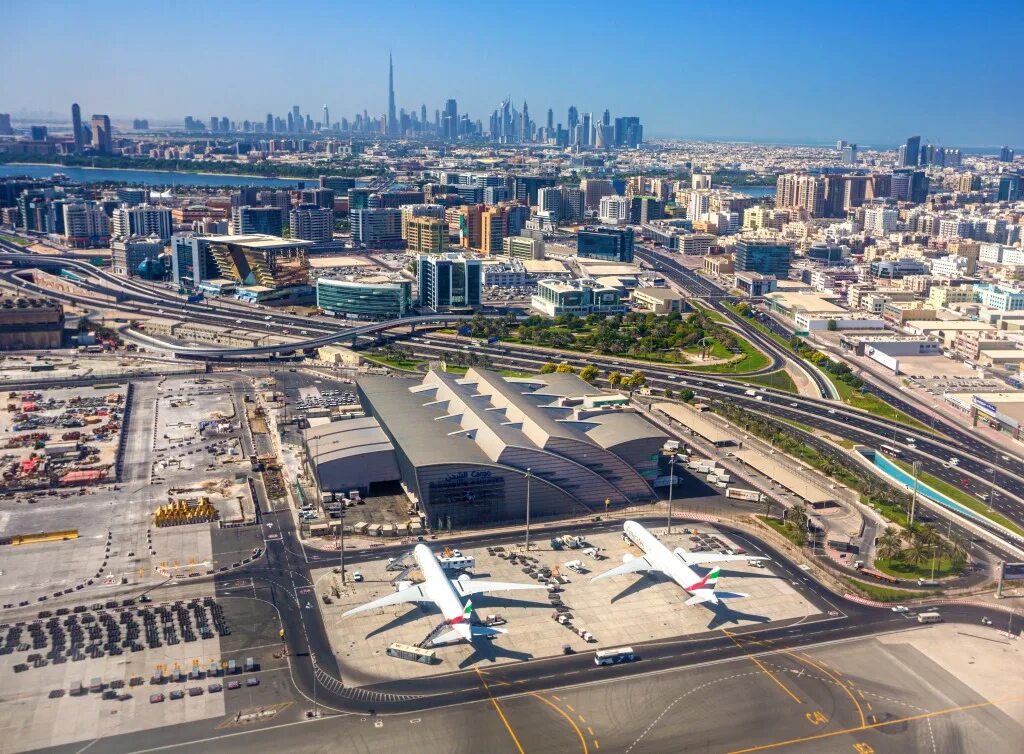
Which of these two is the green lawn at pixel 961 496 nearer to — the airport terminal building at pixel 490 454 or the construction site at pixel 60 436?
the airport terminal building at pixel 490 454

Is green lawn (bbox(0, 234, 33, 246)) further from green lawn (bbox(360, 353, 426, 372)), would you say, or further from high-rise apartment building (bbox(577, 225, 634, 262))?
green lawn (bbox(360, 353, 426, 372))

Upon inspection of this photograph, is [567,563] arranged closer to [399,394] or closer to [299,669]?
[299,669]

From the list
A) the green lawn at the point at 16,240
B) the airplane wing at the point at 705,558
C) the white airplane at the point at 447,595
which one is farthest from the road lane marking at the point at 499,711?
the green lawn at the point at 16,240

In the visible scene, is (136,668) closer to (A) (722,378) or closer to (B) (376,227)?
(A) (722,378)

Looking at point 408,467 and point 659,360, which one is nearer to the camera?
point 408,467

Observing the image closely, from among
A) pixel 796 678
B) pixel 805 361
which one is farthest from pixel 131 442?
pixel 805 361

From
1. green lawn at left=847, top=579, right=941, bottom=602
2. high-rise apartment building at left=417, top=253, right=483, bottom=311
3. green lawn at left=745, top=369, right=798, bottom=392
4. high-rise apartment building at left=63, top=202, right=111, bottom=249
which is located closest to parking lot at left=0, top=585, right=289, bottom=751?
green lawn at left=847, top=579, right=941, bottom=602
